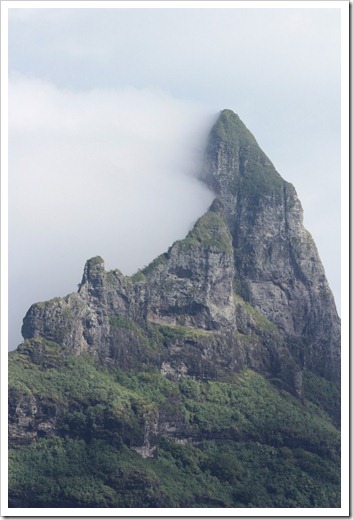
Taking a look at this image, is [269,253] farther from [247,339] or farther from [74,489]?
[74,489]

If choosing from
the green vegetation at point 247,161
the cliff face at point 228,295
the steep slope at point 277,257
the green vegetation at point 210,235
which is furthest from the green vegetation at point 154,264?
the green vegetation at point 247,161

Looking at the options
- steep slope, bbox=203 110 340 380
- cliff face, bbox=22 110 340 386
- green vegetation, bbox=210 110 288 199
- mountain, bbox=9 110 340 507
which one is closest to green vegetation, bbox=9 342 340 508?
mountain, bbox=9 110 340 507

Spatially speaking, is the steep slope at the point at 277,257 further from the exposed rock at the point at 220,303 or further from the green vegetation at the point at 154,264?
the green vegetation at the point at 154,264

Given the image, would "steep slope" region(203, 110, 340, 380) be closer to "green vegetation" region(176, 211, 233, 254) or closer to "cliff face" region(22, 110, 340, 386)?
"cliff face" region(22, 110, 340, 386)

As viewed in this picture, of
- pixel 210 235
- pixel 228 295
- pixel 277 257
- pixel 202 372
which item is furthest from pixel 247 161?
pixel 202 372

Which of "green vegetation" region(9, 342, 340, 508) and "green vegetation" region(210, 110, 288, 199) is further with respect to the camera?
"green vegetation" region(210, 110, 288, 199)

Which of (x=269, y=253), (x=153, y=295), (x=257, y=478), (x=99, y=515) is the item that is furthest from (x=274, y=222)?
(x=99, y=515)
